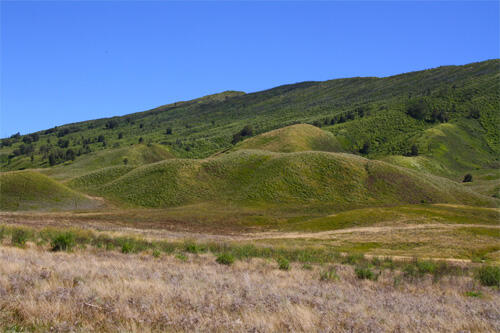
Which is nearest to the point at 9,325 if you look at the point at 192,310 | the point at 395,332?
the point at 192,310

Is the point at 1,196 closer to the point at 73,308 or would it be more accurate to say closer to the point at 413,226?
the point at 413,226

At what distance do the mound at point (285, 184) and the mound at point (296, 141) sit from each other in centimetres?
3883

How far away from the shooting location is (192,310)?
28.7 ft

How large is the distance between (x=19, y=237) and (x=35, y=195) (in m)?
70.5

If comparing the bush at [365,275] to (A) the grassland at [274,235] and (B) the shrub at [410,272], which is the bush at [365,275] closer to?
(A) the grassland at [274,235]

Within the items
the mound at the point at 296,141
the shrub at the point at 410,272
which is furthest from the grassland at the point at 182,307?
the mound at the point at 296,141

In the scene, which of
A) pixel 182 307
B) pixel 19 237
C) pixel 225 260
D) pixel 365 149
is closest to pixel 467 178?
pixel 365 149

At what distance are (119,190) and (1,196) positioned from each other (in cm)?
2832

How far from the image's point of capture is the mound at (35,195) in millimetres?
82312

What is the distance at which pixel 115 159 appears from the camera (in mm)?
174500

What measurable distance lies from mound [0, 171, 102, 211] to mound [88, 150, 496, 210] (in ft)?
33.9

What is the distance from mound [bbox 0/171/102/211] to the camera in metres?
82.3

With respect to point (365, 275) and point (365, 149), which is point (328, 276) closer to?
point (365, 275)

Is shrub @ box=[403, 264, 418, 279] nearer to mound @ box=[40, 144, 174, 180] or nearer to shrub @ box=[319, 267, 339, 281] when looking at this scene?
shrub @ box=[319, 267, 339, 281]
